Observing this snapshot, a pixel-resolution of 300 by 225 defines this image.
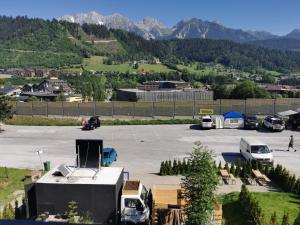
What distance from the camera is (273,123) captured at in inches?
1751

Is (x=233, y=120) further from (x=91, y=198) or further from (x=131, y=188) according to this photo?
(x=91, y=198)

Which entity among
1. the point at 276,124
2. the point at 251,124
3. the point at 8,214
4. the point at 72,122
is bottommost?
the point at 8,214

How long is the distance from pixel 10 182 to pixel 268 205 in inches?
641

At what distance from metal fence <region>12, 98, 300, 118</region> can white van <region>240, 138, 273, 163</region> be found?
24405mm

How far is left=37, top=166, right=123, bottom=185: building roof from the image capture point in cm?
1730

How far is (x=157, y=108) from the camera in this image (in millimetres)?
56281

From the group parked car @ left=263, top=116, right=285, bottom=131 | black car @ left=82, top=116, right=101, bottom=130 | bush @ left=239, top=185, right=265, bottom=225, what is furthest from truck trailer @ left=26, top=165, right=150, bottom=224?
parked car @ left=263, top=116, right=285, bottom=131

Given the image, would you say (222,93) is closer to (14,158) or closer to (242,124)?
(242,124)

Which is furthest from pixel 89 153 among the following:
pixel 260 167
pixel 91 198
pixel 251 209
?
pixel 260 167

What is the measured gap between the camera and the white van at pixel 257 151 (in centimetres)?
2916

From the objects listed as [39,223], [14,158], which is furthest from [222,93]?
[39,223]

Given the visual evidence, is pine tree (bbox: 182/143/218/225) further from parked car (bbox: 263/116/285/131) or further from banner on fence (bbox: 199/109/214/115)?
banner on fence (bbox: 199/109/214/115)

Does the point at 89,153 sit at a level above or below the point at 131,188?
above

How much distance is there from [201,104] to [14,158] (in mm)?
29944
